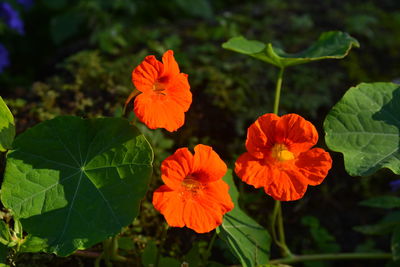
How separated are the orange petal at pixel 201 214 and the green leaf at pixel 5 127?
0.51m

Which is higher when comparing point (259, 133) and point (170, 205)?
point (259, 133)

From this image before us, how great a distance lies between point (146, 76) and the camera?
1291 millimetres

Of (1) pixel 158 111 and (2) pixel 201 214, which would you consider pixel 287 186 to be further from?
(1) pixel 158 111

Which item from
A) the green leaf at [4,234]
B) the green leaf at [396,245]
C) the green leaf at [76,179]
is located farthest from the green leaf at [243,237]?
Answer: the green leaf at [4,234]

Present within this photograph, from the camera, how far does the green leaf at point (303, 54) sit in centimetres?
158

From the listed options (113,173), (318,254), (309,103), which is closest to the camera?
(113,173)

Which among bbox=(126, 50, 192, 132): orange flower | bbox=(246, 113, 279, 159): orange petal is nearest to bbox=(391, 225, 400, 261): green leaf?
bbox=(246, 113, 279, 159): orange petal

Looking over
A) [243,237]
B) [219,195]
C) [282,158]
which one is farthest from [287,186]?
[243,237]

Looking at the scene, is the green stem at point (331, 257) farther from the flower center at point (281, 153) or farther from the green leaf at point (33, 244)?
the green leaf at point (33, 244)

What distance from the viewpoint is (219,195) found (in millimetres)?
1297

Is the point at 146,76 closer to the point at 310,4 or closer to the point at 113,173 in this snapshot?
the point at 113,173

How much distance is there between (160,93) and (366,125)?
65 centimetres

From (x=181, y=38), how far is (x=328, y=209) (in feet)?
3.99

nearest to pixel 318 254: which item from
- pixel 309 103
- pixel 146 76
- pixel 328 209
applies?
pixel 328 209
